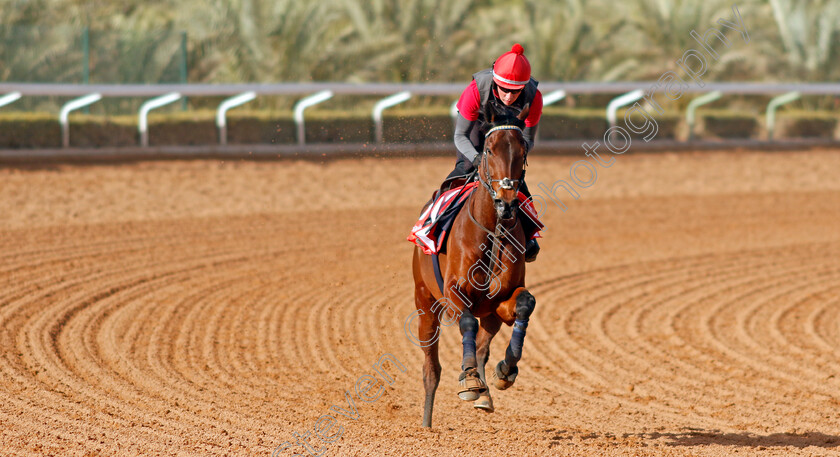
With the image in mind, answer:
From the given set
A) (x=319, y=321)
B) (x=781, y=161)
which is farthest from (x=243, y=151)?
(x=781, y=161)

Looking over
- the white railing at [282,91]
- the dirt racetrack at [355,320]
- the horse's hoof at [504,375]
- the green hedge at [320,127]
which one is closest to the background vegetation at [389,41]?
the white railing at [282,91]

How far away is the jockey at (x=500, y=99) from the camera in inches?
229

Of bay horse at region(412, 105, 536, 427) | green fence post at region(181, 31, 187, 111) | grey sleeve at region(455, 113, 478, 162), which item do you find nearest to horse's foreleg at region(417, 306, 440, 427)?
bay horse at region(412, 105, 536, 427)

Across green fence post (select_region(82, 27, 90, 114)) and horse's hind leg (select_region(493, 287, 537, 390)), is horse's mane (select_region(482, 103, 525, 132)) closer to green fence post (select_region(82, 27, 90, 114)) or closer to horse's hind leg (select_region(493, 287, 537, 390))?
horse's hind leg (select_region(493, 287, 537, 390))

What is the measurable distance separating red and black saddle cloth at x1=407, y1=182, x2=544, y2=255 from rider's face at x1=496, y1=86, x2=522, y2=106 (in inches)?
26.1

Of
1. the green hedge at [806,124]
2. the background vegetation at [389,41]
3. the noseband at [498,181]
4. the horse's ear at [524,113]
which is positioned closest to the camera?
the noseband at [498,181]

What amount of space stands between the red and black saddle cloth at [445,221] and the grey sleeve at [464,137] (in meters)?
0.24

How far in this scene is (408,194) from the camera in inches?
699

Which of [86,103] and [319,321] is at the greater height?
[86,103]

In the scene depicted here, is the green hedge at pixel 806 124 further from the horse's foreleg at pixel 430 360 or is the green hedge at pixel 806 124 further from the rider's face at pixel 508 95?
the rider's face at pixel 508 95

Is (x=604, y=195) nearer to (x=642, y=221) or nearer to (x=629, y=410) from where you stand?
(x=642, y=221)

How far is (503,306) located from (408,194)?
466 inches

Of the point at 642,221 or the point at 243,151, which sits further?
the point at 243,151

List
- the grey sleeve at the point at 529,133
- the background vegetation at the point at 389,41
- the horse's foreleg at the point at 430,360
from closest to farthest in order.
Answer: the grey sleeve at the point at 529,133 < the horse's foreleg at the point at 430,360 < the background vegetation at the point at 389,41
